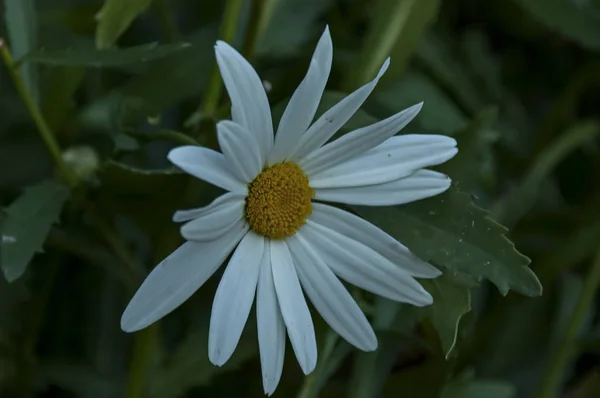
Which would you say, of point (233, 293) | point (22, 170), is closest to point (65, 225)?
point (22, 170)

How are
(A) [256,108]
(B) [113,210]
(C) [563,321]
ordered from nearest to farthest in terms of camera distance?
(A) [256,108], (B) [113,210], (C) [563,321]

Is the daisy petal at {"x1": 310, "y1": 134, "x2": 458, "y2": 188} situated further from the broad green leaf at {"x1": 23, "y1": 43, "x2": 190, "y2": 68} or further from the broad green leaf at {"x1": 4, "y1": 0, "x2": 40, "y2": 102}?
the broad green leaf at {"x1": 4, "y1": 0, "x2": 40, "y2": 102}

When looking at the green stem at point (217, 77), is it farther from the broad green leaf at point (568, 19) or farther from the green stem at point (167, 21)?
the broad green leaf at point (568, 19)

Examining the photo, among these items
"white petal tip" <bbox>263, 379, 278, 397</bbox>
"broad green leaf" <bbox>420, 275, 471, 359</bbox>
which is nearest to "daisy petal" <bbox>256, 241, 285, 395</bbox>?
"white petal tip" <bbox>263, 379, 278, 397</bbox>

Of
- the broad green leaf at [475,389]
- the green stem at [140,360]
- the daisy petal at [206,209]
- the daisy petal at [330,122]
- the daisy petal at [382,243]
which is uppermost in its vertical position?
the daisy petal at [330,122]

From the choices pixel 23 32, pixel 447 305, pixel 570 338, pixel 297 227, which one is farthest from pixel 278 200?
pixel 570 338

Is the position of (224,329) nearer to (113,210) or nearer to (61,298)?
(113,210)

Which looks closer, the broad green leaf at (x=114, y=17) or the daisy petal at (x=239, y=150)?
the daisy petal at (x=239, y=150)

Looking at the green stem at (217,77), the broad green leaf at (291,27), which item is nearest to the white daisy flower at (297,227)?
the green stem at (217,77)
